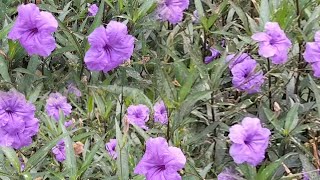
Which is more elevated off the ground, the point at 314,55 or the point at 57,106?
the point at 314,55

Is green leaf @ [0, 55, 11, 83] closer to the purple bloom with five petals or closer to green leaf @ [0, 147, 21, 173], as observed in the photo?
green leaf @ [0, 147, 21, 173]

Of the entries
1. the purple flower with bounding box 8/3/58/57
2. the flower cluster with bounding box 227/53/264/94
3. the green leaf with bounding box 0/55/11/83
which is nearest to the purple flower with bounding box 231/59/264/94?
the flower cluster with bounding box 227/53/264/94

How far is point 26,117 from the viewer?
1.44m

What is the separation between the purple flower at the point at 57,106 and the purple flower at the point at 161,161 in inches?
18.2

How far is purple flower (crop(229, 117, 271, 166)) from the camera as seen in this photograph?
1.38 metres

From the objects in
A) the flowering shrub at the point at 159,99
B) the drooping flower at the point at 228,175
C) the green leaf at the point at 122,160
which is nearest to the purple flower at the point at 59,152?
the flowering shrub at the point at 159,99

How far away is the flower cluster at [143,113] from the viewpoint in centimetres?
152

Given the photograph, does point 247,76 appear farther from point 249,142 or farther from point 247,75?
point 249,142

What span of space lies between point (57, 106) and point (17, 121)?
8.4 inches

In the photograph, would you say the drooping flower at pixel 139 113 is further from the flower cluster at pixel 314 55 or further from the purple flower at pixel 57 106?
the flower cluster at pixel 314 55

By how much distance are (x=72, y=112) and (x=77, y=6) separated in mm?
584

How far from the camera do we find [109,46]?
1.59 metres

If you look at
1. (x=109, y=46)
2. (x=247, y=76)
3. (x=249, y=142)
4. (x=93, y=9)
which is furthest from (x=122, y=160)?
(x=93, y=9)

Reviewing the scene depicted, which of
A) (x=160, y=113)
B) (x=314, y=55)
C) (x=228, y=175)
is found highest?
(x=314, y=55)
